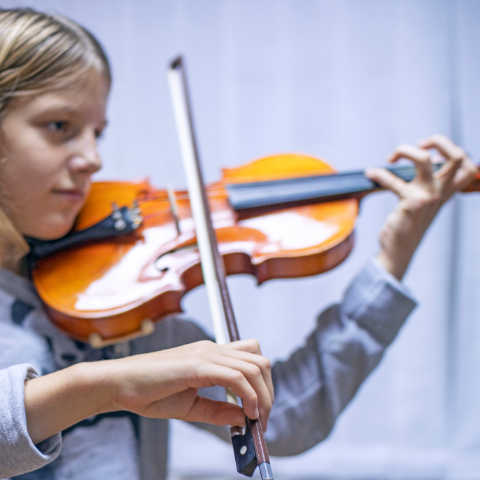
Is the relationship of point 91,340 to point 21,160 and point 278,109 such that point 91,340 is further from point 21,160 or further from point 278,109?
point 278,109

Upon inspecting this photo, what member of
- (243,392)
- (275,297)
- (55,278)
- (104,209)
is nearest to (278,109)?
(275,297)

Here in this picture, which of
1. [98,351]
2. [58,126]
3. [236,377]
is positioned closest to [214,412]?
[236,377]

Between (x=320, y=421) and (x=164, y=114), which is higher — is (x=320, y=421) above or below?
below

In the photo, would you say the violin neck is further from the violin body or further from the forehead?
the forehead

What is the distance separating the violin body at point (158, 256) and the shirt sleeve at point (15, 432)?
12cm

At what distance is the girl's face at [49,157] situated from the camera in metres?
0.42

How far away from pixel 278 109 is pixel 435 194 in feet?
1.57

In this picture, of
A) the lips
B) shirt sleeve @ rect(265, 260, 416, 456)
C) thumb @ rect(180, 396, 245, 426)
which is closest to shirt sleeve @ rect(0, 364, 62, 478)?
thumb @ rect(180, 396, 245, 426)

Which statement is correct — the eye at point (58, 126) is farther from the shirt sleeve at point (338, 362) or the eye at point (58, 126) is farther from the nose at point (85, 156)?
Answer: the shirt sleeve at point (338, 362)

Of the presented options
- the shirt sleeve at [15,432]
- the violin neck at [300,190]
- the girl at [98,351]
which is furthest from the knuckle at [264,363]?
the violin neck at [300,190]

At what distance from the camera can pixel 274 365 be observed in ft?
1.92

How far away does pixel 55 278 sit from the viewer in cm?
46

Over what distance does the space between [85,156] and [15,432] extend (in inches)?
10.7

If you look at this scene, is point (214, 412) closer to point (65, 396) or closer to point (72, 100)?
point (65, 396)
